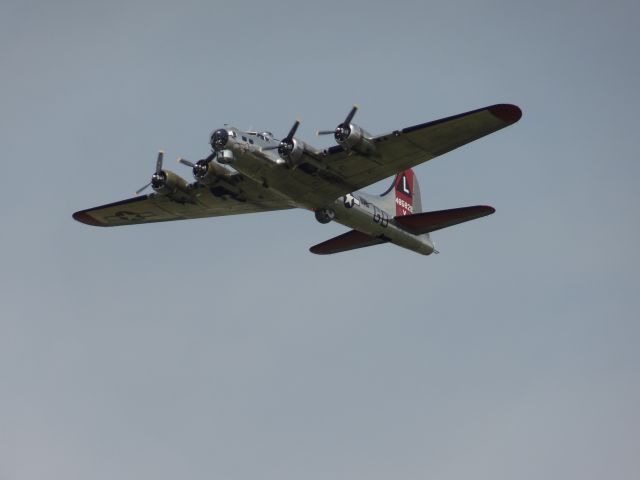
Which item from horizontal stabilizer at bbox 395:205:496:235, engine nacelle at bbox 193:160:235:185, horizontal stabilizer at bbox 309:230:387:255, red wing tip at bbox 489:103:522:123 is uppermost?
red wing tip at bbox 489:103:522:123

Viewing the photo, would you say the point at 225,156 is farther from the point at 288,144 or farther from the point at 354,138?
the point at 354,138

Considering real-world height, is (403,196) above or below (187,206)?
above

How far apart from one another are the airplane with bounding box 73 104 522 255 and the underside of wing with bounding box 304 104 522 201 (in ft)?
0.13

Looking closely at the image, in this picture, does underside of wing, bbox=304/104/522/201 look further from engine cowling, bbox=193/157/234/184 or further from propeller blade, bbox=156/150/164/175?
propeller blade, bbox=156/150/164/175

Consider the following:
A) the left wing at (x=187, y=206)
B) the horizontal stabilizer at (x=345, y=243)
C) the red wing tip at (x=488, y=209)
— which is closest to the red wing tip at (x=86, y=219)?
the left wing at (x=187, y=206)

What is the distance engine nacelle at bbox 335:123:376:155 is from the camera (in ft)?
129

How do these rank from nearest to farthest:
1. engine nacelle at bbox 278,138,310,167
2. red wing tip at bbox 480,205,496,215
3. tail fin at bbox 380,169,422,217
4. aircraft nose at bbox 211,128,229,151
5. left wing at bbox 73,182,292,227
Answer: aircraft nose at bbox 211,128,229,151 < engine nacelle at bbox 278,138,310,167 < red wing tip at bbox 480,205,496,215 < left wing at bbox 73,182,292,227 < tail fin at bbox 380,169,422,217

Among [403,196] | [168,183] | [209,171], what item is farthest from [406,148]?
[168,183]

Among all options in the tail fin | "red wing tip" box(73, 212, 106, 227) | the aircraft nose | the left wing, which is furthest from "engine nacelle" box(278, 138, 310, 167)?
"red wing tip" box(73, 212, 106, 227)

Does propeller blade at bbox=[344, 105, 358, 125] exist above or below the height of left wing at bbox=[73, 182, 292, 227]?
above

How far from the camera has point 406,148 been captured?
40.0 meters

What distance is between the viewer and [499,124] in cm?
3753

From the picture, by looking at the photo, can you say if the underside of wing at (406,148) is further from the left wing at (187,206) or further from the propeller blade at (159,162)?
the propeller blade at (159,162)

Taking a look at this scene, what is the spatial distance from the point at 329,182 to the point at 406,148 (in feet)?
13.1
